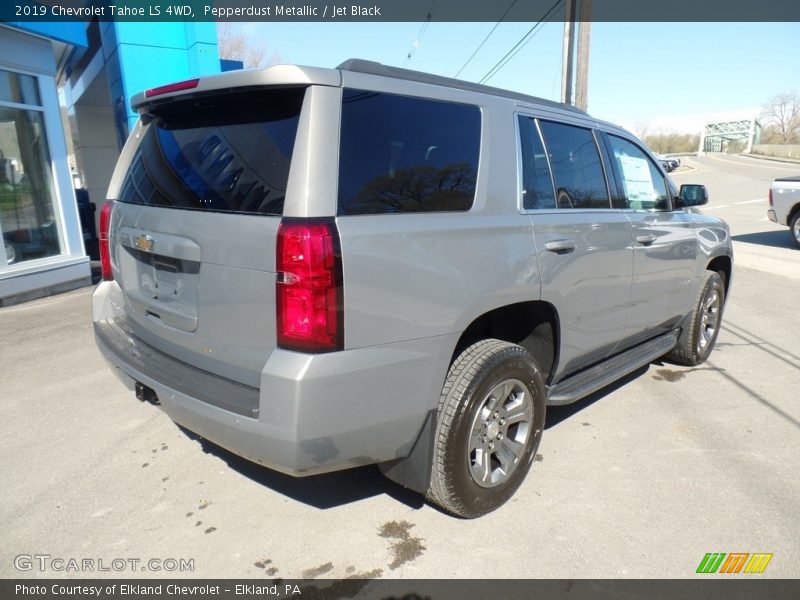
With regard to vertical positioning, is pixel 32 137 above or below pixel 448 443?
above

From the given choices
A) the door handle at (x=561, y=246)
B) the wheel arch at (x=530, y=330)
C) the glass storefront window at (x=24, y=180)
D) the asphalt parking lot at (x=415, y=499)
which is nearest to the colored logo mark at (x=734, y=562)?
the asphalt parking lot at (x=415, y=499)

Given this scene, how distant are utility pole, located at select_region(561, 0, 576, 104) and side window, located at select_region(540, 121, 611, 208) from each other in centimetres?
1177

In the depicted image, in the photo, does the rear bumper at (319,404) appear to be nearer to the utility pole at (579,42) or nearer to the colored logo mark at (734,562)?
the colored logo mark at (734,562)

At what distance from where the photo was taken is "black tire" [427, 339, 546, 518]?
256 centimetres

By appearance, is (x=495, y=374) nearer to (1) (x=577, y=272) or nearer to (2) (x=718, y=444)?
(1) (x=577, y=272)

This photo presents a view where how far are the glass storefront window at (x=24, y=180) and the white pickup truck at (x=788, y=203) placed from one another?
527 inches

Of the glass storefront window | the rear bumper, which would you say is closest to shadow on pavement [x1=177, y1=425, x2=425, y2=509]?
the rear bumper

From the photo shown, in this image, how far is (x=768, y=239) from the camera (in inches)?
494

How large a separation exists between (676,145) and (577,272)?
82554 mm

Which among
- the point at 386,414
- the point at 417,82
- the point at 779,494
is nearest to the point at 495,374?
the point at 386,414

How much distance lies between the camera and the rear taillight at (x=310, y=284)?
2.07 m

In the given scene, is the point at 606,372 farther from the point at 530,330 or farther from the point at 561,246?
the point at 561,246

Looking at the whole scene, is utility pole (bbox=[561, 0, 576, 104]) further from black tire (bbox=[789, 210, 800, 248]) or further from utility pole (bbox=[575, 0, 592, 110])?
black tire (bbox=[789, 210, 800, 248])

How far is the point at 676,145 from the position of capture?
7494 centimetres
